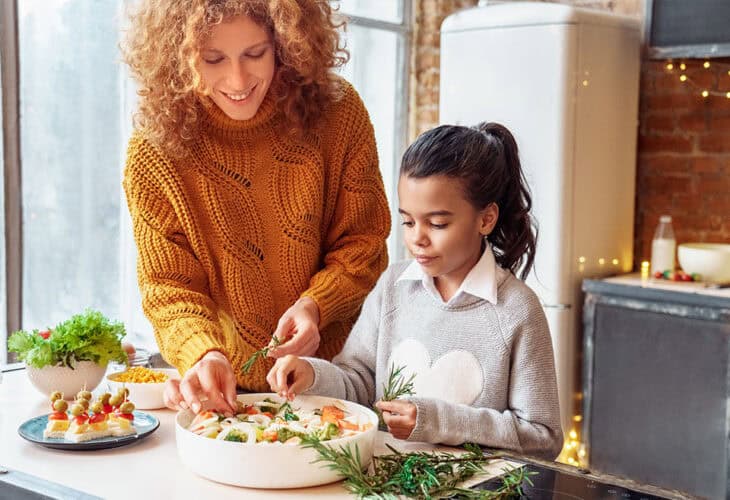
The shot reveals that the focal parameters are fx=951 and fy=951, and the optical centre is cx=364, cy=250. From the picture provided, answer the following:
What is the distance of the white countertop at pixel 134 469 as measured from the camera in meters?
1.23

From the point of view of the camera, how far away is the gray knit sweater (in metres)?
1.46

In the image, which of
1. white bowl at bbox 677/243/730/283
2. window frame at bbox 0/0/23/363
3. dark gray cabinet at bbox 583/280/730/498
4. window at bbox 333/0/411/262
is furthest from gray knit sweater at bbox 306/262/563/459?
window at bbox 333/0/411/262

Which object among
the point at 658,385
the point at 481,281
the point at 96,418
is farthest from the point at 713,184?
the point at 96,418

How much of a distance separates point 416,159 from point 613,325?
6.41ft

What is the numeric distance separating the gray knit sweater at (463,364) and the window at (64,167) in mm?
1617

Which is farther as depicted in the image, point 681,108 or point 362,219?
point 681,108

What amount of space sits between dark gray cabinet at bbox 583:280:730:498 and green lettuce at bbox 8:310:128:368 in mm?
2108

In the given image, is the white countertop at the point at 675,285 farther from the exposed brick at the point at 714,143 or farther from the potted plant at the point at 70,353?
the potted plant at the point at 70,353

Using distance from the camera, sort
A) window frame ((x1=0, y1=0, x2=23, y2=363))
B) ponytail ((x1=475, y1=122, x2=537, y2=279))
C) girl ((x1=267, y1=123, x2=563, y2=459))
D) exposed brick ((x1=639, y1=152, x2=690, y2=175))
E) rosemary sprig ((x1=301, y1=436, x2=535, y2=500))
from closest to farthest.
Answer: rosemary sprig ((x1=301, y1=436, x2=535, y2=500)) → girl ((x1=267, y1=123, x2=563, y2=459)) → ponytail ((x1=475, y1=122, x2=537, y2=279)) → window frame ((x1=0, y1=0, x2=23, y2=363)) → exposed brick ((x1=639, y1=152, x2=690, y2=175))

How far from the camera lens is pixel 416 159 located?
167 cm

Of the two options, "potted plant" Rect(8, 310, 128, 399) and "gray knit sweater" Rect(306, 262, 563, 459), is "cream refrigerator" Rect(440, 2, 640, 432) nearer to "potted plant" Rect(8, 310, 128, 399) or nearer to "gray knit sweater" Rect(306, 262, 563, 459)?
"gray knit sweater" Rect(306, 262, 563, 459)

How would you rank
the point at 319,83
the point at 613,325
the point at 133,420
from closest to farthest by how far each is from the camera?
1. the point at 133,420
2. the point at 319,83
3. the point at 613,325

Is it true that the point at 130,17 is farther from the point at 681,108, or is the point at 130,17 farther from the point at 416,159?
the point at 681,108

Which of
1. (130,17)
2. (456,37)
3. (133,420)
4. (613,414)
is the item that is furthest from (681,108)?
(133,420)
